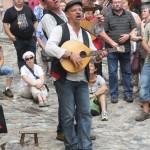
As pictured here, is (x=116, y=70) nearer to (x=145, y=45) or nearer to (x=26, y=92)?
(x=145, y=45)

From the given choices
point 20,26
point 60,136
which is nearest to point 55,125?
point 60,136

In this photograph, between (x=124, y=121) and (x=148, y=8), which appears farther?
(x=148, y=8)

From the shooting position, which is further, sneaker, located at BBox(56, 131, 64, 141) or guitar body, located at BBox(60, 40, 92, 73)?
sneaker, located at BBox(56, 131, 64, 141)

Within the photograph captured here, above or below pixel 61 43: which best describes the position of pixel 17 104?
below

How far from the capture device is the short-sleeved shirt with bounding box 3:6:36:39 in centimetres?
934

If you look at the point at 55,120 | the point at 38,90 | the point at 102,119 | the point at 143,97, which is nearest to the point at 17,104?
the point at 38,90

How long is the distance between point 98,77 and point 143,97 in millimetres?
907

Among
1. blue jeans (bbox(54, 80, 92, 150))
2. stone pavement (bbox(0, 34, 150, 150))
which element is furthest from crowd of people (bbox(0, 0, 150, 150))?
stone pavement (bbox(0, 34, 150, 150))

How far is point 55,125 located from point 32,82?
64.5 inches

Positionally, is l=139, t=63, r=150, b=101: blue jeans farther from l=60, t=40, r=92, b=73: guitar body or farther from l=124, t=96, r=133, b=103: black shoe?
l=60, t=40, r=92, b=73: guitar body

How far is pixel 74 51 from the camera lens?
18.0ft

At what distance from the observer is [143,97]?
767 cm

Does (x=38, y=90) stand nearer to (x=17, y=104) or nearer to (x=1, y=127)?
(x=17, y=104)

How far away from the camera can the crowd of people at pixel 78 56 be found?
18.1 ft
